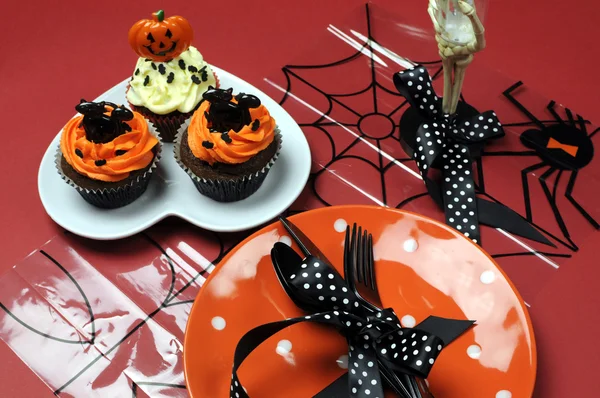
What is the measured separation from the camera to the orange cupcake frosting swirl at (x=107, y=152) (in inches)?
58.9

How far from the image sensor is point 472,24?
148 centimetres

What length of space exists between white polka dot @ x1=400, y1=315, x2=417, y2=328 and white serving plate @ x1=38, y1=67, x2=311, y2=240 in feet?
1.17

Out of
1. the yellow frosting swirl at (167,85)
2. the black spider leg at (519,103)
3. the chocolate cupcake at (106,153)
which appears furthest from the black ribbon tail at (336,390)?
the black spider leg at (519,103)

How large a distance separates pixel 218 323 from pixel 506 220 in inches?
26.7

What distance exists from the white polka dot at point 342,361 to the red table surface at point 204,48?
764 mm

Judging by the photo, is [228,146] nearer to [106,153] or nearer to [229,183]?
[229,183]

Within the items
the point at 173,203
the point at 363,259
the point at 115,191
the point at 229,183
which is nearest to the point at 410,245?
the point at 363,259

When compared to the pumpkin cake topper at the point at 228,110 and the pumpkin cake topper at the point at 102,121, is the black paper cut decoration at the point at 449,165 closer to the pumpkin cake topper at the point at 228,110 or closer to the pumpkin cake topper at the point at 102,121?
the pumpkin cake topper at the point at 228,110

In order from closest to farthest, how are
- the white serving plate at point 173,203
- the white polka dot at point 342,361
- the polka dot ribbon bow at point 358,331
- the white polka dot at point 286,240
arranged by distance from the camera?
the polka dot ribbon bow at point 358,331 < the white polka dot at point 342,361 < the white polka dot at point 286,240 < the white serving plate at point 173,203

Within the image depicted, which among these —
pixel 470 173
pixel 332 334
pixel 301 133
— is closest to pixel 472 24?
pixel 470 173

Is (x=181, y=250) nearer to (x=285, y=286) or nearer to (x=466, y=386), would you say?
(x=285, y=286)

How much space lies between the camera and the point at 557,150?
69.1 inches

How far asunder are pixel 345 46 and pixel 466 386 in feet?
3.32

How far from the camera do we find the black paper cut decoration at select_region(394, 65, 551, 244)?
5.27 feet
